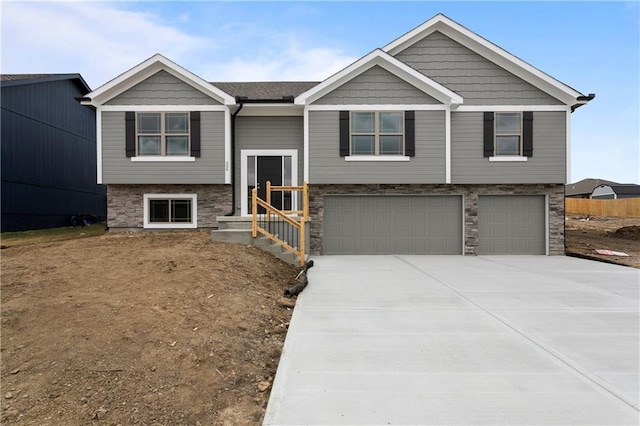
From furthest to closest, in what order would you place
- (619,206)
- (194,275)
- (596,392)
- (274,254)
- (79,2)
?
(619,206)
(79,2)
(274,254)
(194,275)
(596,392)

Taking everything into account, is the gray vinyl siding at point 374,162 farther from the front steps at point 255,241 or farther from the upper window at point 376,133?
A: the front steps at point 255,241

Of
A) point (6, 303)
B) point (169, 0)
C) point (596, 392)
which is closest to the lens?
point (596, 392)

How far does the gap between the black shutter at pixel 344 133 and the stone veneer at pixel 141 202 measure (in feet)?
13.6

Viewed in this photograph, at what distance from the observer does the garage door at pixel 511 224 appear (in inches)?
460

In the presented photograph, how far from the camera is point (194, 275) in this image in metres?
5.98

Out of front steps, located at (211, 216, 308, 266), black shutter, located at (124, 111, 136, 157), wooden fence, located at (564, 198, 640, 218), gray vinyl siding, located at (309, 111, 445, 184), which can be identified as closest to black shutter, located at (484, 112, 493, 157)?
gray vinyl siding, located at (309, 111, 445, 184)

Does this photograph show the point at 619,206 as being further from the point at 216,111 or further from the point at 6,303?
the point at 6,303

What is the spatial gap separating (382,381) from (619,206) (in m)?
36.0

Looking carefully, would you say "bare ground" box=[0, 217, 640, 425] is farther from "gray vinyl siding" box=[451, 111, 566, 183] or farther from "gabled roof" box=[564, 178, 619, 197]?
"gabled roof" box=[564, 178, 619, 197]

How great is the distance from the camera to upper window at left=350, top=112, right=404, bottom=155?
11078 mm

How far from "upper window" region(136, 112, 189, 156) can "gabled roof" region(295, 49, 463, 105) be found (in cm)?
383

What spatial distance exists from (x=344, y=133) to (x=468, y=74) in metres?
4.80

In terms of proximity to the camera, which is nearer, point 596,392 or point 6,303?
point 596,392

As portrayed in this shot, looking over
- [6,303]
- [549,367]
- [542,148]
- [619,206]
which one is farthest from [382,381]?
[619,206]
